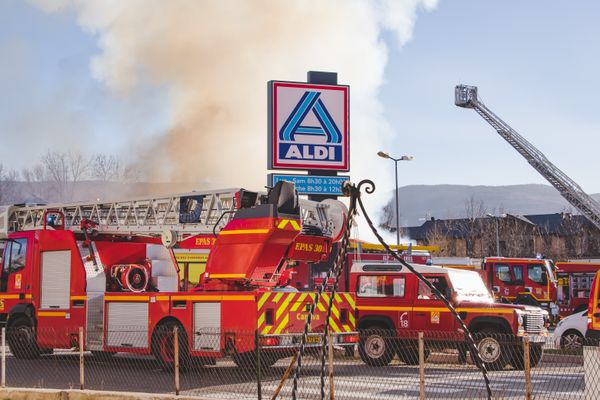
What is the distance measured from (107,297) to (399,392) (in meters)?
6.49

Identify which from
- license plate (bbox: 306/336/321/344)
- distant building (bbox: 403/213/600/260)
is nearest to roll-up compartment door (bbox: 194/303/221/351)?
license plate (bbox: 306/336/321/344)

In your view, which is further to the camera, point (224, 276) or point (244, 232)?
point (224, 276)

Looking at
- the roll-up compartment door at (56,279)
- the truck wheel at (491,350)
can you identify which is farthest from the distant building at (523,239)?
the roll-up compartment door at (56,279)

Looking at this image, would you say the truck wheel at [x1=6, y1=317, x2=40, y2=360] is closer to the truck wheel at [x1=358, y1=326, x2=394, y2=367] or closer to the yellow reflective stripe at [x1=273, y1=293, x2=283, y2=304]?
the yellow reflective stripe at [x1=273, y1=293, x2=283, y2=304]

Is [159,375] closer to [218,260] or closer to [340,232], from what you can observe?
[218,260]

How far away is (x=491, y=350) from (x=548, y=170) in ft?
155

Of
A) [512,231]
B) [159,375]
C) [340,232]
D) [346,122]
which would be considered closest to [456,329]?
[340,232]

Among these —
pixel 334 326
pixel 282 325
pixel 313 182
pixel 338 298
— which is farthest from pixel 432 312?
pixel 313 182

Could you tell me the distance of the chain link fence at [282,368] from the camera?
1320cm

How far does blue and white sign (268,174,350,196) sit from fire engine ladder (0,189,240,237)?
→ 1006 cm

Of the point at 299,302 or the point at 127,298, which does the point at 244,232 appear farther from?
the point at 127,298

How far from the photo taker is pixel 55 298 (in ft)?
→ 58.9

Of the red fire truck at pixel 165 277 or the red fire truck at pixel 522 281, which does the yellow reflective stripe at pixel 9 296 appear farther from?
the red fire truck at pixel 522 281

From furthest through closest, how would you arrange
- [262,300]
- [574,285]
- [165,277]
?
[574,285] → [165,277] → [262,300]
